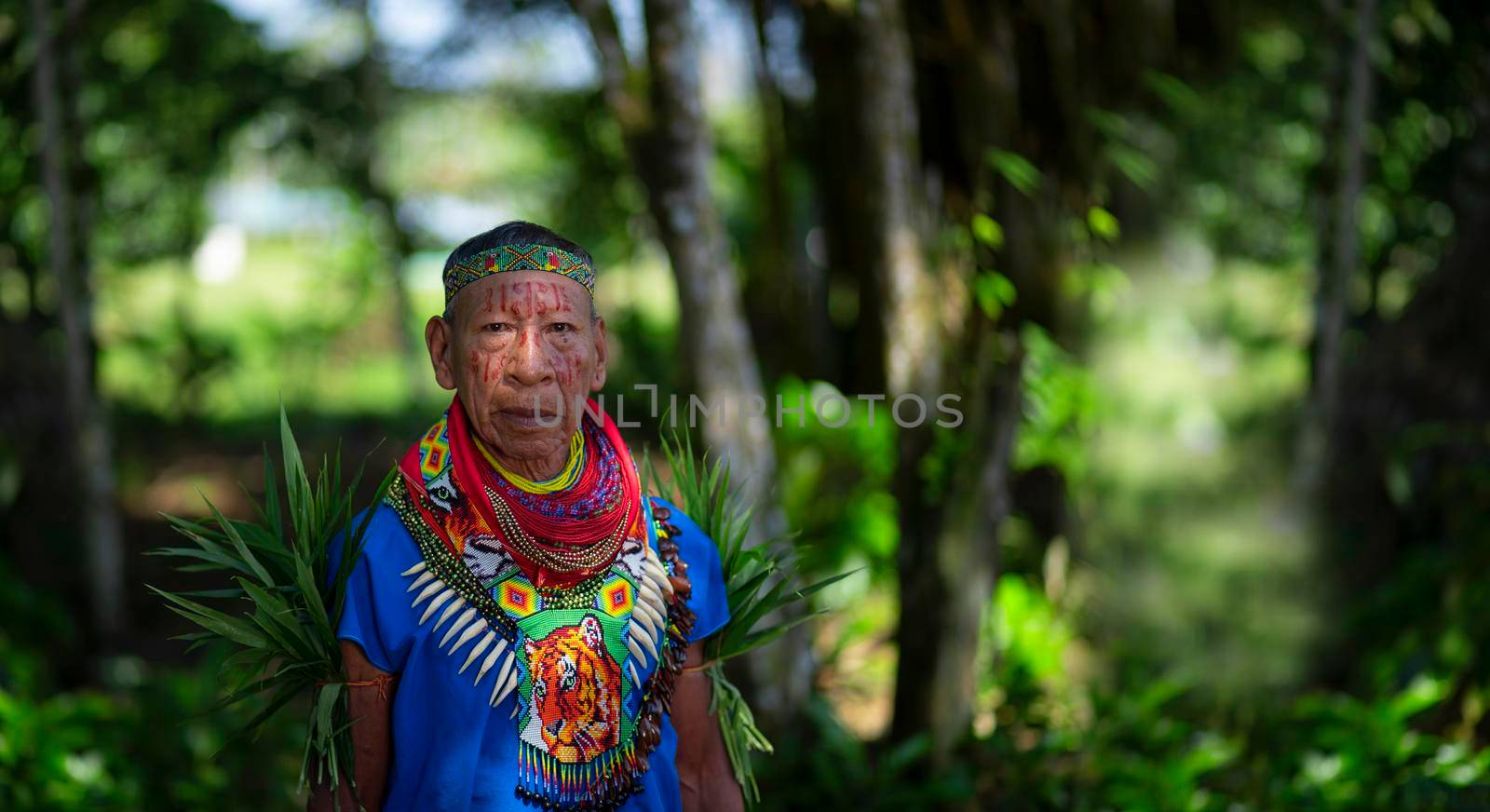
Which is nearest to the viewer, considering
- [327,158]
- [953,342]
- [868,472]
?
[953,342]

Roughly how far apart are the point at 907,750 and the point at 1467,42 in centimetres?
388

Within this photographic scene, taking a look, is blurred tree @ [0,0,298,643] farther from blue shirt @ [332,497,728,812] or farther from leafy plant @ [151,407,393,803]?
blue shirt @ [332,497,728,812]

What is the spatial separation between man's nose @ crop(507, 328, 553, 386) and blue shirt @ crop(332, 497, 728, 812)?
0.29 meters

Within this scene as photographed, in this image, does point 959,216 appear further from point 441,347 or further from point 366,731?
point 366,731

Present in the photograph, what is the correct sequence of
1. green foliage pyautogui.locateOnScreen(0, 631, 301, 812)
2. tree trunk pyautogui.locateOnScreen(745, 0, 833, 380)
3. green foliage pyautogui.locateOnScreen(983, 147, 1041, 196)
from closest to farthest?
green foliage pyautogui.locateOnScreen(0, 631, 301, 812), green foliage pyautogui.locateOnScreen(983, 147, 1041, 196), tree trunk pyautogui.locateOnScreen(745, 0, 833, 380)

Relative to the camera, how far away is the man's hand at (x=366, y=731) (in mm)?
1650

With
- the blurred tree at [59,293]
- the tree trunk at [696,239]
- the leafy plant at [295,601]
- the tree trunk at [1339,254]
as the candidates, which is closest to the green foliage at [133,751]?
the blurred tree at [59,293]

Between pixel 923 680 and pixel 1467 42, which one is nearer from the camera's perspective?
pixel 923 680

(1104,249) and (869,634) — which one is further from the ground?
(1104,249)

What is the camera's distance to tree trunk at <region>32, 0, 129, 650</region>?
15.5 feet

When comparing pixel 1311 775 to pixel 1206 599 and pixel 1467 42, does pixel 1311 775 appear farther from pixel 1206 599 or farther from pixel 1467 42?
pixel 1467 42

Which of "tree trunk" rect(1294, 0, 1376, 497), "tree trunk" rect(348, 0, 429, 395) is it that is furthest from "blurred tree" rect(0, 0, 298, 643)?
"tree trunk" rect(1294, 0, 1376, 497)

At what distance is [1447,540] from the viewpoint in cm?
445

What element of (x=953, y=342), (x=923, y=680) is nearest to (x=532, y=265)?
(x=923, y=680)
